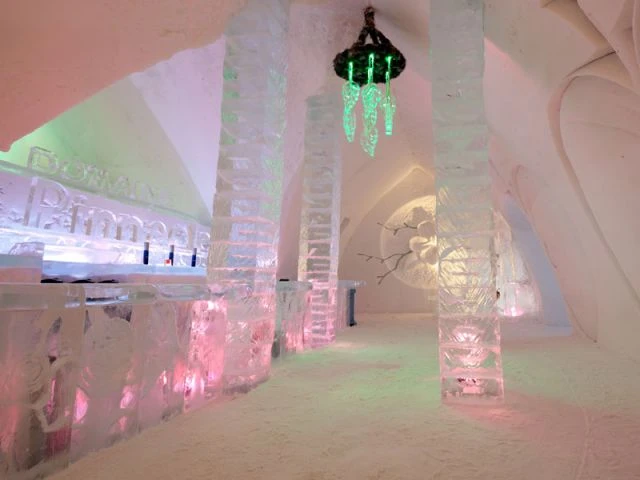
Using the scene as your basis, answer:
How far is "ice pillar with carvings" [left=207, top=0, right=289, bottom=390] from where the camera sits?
91.2 inches

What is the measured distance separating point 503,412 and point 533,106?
226 cm

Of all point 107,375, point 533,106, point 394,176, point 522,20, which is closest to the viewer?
point 107,375

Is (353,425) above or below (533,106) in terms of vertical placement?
below

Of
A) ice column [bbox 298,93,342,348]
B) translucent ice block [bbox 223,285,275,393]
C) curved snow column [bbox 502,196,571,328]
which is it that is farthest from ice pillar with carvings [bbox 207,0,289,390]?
curved snow column [bbox 502,196,571,328]

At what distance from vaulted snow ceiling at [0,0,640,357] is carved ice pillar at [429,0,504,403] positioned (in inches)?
15.5

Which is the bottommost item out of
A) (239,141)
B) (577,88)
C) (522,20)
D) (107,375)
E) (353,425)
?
(353,425)

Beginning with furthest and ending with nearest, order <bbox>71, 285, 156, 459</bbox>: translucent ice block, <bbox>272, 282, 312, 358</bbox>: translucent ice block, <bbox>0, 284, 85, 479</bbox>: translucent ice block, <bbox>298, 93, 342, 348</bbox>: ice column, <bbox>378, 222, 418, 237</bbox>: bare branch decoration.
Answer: <bbox>378, 222, 418, 237</bbox>: bare branch decoration
<bbox>298, 93, 342, 348</bbox>: ice column
<bbox>272, 282, 312, 358</bbox>: translucent ice block
<bbox>71, 285, 156, 459</bbox>: translucent ice block
<bbox>0, 284, 85, 479</bbox>: translucent ice block

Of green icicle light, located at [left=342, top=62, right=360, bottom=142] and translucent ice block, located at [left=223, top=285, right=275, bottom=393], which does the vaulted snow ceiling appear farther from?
translucent ice block, located at [left=223, top=285, right=275, bottom=393]

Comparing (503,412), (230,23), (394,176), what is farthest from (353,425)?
(394,176)

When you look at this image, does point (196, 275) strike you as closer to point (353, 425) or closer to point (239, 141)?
point (239, 141)

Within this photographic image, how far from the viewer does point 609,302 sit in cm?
342

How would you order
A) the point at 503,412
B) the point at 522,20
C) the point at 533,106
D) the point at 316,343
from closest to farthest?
the point at 503,412, the point at 522,20, the point at 533,106, the point at 316,343

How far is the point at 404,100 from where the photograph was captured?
5.73 meters

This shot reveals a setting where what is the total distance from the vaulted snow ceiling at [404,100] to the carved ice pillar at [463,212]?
394 millimetres
